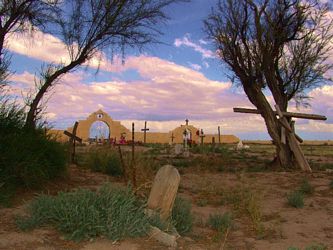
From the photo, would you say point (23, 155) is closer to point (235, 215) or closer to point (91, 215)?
point (91, 215)

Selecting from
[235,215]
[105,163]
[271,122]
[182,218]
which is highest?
[271,122]

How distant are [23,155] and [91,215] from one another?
3.65 meters

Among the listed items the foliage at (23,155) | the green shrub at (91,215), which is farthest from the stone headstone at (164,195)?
the foliage at (23,155)

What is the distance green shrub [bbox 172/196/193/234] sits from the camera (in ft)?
22.9

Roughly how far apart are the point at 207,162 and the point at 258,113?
284 centimetres

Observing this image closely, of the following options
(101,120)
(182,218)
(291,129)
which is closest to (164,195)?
(182,218)

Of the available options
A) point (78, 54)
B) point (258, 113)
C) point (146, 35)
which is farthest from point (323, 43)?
point (78, 54)

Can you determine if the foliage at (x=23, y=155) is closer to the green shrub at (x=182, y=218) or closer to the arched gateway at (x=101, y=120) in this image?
the green shrub at (x=182, y=218)

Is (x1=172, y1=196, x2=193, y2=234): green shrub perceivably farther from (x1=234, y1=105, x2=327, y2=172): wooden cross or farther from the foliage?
(x1=234, y1=105, x2=327, y2=172): wooden cross

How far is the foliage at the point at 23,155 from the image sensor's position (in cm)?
848

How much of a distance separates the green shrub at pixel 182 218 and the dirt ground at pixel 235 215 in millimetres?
143

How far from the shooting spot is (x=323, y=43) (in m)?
19.5

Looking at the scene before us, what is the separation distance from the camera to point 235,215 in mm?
9148

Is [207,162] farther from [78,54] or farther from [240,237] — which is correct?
[240,237]
